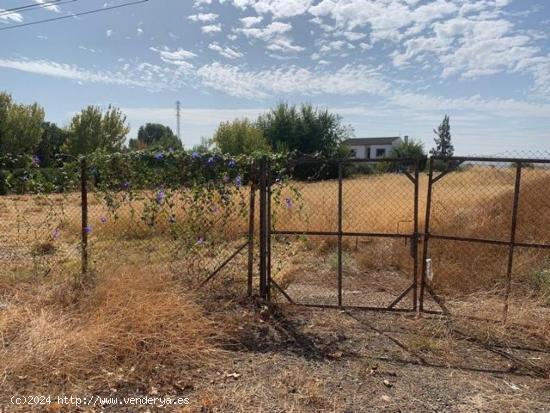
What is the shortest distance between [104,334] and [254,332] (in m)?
1.43

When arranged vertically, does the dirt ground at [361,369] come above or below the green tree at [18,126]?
below

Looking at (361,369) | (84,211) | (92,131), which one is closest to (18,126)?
(92,131)

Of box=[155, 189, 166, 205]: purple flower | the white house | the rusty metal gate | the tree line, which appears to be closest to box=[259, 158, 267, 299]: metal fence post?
the rusty metal gate

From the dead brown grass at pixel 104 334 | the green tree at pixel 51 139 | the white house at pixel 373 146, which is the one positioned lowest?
the dead brown grass at pixel 104 334

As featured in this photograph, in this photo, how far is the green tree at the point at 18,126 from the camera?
89.9ft

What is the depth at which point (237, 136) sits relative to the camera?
108 feet

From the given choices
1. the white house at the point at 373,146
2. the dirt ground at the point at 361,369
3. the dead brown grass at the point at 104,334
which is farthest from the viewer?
the white house at the point at 373,146

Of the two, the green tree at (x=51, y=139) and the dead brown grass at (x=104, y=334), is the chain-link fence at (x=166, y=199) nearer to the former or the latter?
the dead brown grass at (x=104, y=334)

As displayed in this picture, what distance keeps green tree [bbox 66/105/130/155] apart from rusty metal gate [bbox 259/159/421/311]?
25.8 m

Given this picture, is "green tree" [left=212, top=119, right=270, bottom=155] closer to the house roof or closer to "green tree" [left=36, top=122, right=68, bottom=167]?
"green tree" [left=36, top=122, right=68, bottom=167]

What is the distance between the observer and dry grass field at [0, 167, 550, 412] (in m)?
3.35

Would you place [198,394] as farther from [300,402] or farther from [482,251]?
[482,251]

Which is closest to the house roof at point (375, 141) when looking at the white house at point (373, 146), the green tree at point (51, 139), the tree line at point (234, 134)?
the white house at point (373, 146)

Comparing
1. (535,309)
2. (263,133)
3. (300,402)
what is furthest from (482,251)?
(263,133)
